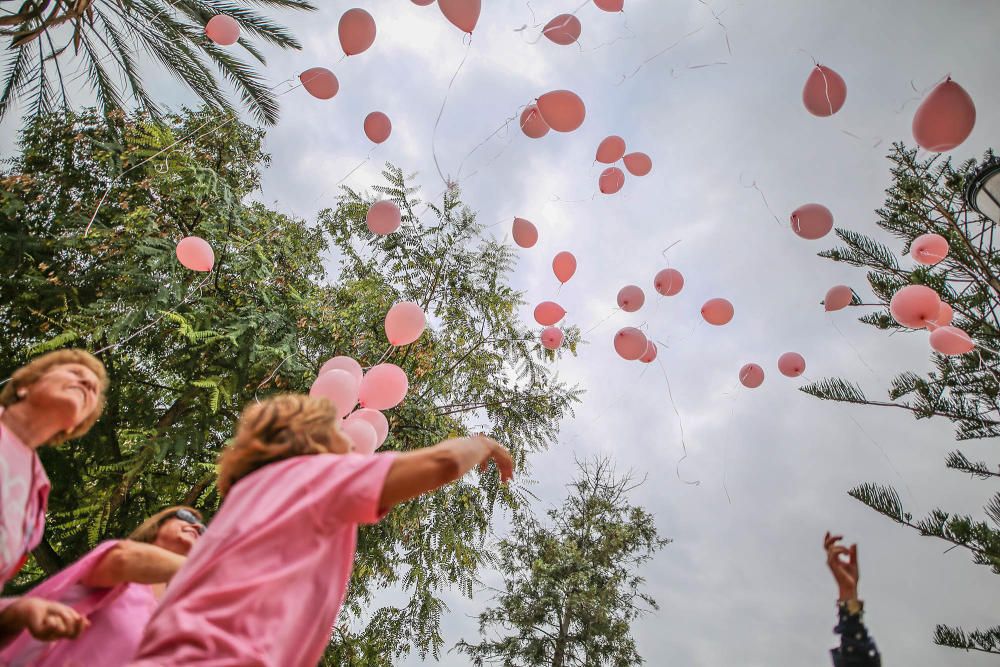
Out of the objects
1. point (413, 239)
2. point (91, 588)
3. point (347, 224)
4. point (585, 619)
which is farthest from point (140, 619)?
point (585, 619)

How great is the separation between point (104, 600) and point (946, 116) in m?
5.03

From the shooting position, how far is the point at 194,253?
5.12 metres

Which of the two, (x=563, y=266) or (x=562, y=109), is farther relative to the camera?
(x=563, y=266)

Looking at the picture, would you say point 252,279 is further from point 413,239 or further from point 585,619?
point 585,619

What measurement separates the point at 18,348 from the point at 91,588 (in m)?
6.14

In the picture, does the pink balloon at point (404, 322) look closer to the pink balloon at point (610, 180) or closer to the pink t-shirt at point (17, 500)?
the pink balloon at point (610, 180)

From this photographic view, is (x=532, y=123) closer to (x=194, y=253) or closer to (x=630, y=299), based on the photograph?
(x=630, y=299)

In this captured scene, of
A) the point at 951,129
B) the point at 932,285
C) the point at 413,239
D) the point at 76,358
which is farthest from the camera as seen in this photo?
the point at 413,239

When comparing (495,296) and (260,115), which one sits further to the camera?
(495,296)

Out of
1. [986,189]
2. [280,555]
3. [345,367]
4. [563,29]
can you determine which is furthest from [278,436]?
[986,189]

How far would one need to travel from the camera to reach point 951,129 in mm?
3752

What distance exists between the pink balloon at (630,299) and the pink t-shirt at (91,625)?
4.85 meters

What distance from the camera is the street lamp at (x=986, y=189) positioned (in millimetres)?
5121

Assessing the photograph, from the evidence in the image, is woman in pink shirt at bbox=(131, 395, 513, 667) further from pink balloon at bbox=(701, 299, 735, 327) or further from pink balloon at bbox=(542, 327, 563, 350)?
pink balloon at bbox=(542, 327, 563, 350)
